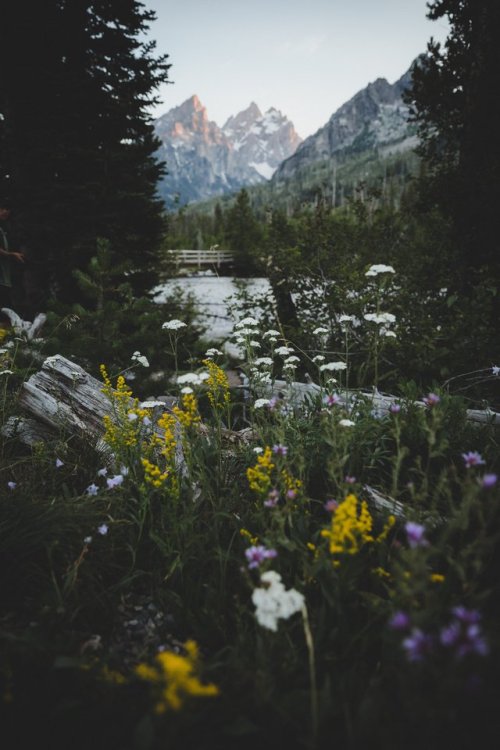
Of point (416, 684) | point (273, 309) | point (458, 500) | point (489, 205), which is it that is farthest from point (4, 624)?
point (489, 205)

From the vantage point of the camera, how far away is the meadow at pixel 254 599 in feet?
3.78

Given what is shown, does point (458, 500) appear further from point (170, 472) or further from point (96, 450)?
point (96, 450)

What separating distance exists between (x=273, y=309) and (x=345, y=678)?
6047 mm

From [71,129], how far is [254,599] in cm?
894

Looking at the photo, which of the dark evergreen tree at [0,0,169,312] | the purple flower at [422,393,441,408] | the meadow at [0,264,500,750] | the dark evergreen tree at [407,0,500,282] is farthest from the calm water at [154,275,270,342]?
the purple flower at [422,393,441,408]

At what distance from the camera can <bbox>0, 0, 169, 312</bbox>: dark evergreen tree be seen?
6.81 m

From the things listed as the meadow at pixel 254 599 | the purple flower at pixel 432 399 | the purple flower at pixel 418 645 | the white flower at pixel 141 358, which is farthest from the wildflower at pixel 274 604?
the white flower at pixel 141 358

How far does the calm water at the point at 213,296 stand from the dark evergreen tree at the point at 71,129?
2.01 metres

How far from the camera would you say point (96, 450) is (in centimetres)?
311

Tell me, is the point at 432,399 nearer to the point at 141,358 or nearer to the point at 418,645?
the point at 418,645

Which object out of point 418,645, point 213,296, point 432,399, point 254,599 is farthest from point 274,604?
point 213,296

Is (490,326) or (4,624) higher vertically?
(490,326)

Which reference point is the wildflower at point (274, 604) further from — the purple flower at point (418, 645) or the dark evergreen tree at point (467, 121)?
the dark evergreen tree at point (467, 121)

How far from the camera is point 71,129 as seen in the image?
7113 mm
